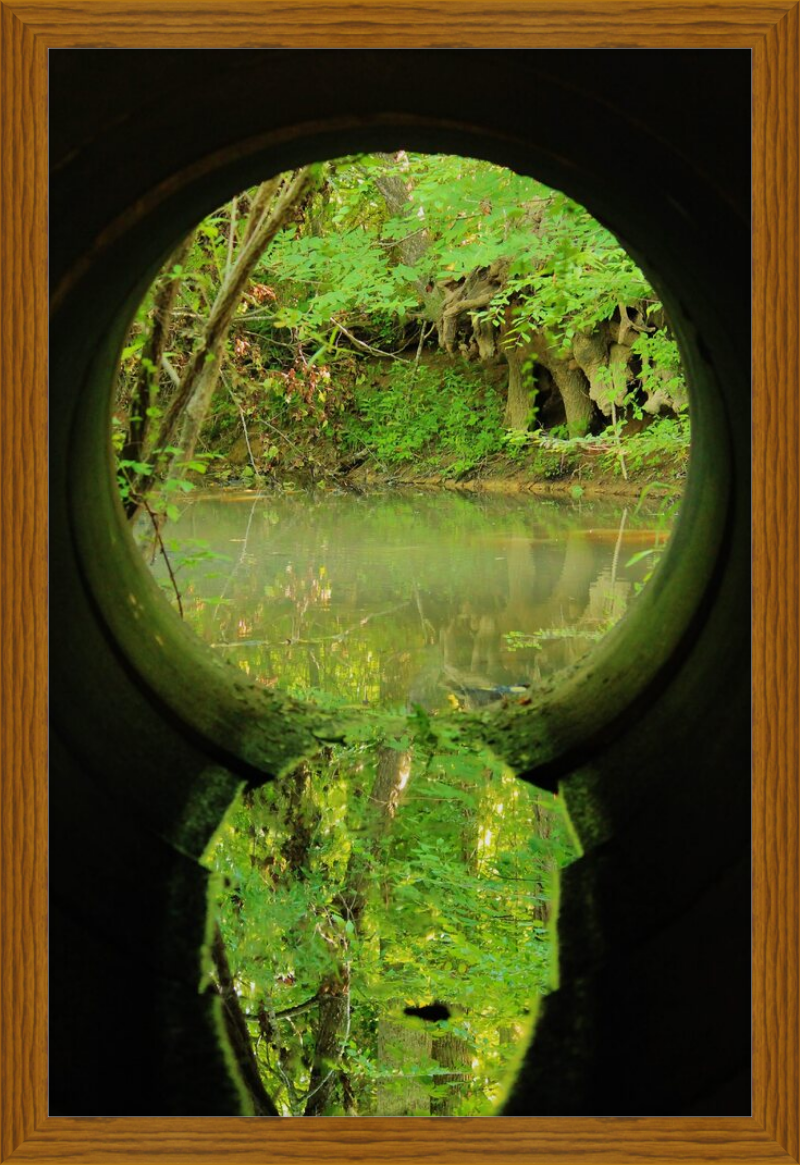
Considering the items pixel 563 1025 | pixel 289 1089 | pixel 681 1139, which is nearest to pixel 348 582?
pixel 289 1089

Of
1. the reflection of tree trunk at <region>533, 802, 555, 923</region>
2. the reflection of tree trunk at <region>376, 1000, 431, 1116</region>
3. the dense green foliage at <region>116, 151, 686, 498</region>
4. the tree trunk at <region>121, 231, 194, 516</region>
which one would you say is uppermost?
the dense green foliage at <region>116, 151, 686, 498</region>

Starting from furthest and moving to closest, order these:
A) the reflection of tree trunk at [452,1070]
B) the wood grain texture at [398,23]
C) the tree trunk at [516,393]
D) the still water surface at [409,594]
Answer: the tree trunk at [516,393], the still water surface at [409,594], the reflection of tree trunk at [452,1070], the wood grain texture at [398,23]

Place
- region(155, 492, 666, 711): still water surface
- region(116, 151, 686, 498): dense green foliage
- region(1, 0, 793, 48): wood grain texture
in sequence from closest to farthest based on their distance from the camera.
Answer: region(1, 0, 793, 48): wood grain texture
region(116, 151, 686, 498): dense green foliage
region(155, 492, 666, 711): still water surface
